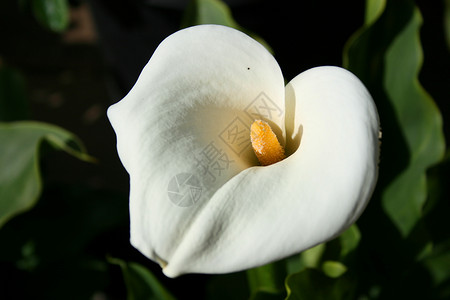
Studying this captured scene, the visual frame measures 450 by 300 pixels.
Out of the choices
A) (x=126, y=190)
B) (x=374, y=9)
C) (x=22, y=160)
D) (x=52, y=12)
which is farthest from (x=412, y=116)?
(x=126, y=190)

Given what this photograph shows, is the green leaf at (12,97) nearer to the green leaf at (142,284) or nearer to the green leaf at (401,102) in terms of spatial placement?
the green leaf at (142,284)

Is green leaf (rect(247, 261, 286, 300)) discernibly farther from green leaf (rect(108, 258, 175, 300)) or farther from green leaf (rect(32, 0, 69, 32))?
green leaf (rect(32, 0, 69, 32))

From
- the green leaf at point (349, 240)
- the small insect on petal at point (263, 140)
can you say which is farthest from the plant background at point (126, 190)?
the small insect on petal at point (263, 140)

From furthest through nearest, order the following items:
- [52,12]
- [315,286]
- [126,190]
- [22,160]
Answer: [126,190]
[52,12]
[22,160]
[315,286]

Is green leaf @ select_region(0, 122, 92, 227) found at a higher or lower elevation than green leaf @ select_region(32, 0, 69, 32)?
lower

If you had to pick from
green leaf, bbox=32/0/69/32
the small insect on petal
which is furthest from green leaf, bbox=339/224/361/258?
green leaf, bbox=32/0/69/32

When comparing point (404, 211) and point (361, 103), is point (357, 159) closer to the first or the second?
point (361, 103)

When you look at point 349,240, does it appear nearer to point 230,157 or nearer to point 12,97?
point 230,157

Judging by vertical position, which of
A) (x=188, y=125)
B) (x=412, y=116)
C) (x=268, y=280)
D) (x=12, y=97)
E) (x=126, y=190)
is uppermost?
(x=188, y=125)
